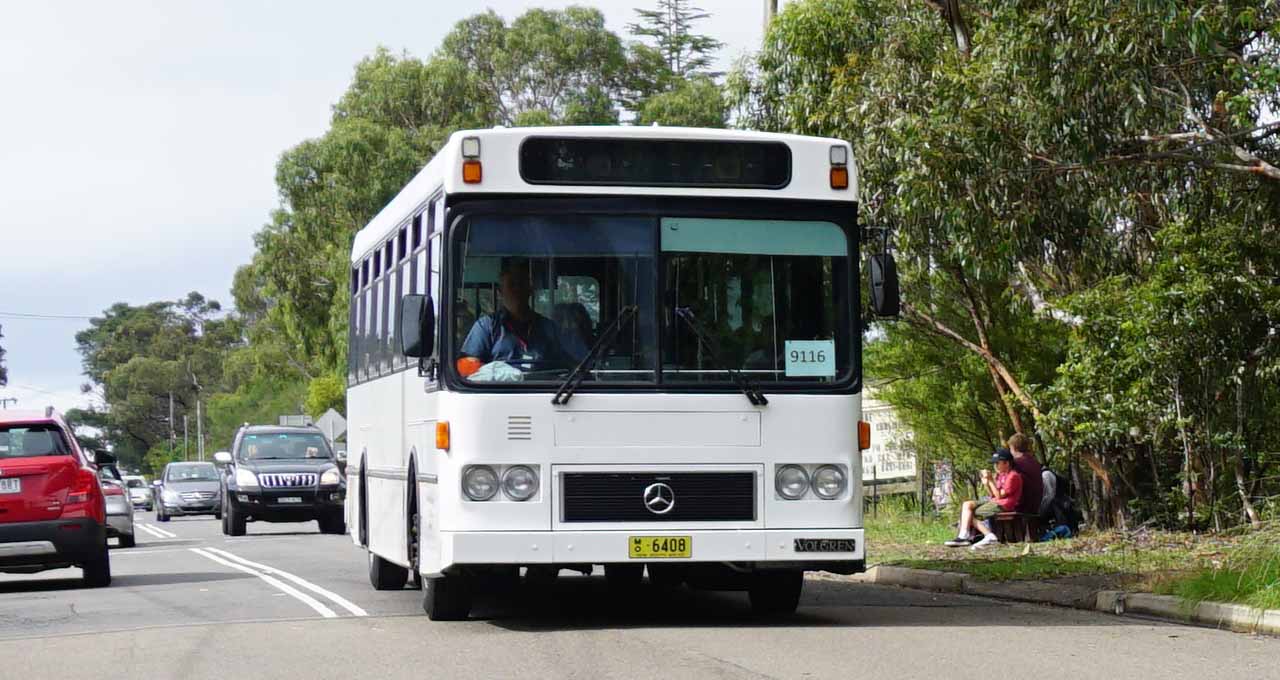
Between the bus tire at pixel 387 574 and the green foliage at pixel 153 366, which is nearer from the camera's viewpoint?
the bus tire at pixel 387 574

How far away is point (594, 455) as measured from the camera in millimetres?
11836

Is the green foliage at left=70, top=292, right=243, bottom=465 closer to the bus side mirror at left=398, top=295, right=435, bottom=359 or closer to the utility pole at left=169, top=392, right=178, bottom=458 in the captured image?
the utility pole at left=169, top=392, right=178, bottom=458

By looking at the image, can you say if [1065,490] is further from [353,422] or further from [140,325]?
[140,325]

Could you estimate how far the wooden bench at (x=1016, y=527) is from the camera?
19984 millimetres

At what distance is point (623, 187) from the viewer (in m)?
12.1

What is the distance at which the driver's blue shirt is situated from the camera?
11.9 metres

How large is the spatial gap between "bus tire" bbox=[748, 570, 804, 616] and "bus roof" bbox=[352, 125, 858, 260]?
2640 mm

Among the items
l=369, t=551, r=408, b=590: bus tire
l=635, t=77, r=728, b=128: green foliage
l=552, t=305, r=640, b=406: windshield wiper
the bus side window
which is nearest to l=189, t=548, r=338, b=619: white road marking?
l=369, t=551, r=408, b=590: bus tire

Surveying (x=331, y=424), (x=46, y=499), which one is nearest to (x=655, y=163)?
(x=46, y=499)

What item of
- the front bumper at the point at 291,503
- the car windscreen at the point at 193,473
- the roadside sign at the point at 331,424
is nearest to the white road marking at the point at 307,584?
the front bumper at the point at 291,503

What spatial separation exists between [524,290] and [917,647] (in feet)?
10.3

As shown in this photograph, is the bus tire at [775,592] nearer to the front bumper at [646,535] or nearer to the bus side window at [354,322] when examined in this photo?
the front bumper at [646,535]

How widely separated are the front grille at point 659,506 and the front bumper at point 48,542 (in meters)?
7.96

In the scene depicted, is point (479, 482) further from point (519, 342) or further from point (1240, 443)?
point (1240, 443)
